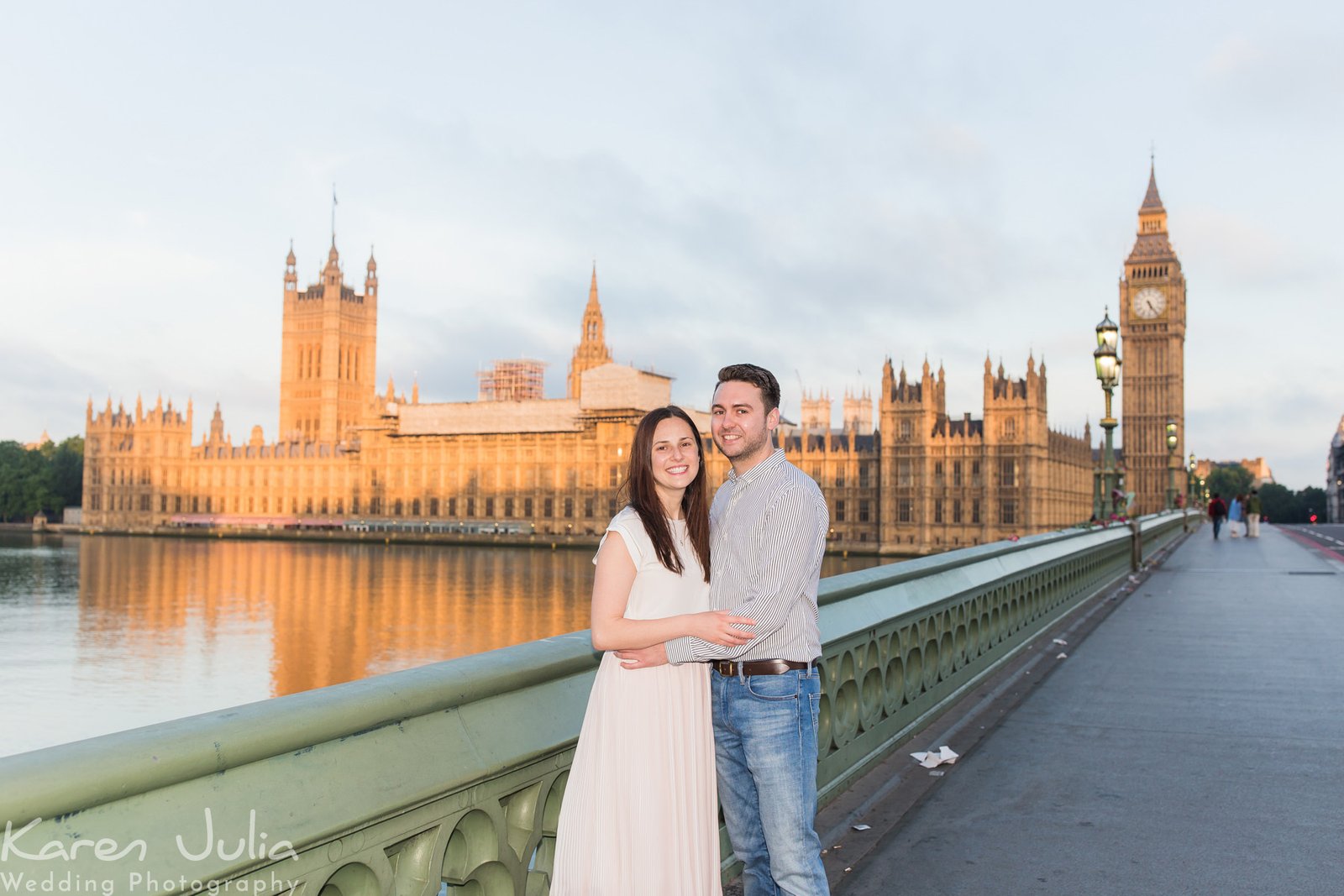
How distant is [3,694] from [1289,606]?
1177 inches

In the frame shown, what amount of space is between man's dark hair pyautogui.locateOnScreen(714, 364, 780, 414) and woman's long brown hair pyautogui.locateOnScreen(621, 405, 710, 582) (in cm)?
24

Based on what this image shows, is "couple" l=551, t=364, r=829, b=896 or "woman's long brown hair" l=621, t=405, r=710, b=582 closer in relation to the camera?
"couple" l=551, t=364, r=829, b=896

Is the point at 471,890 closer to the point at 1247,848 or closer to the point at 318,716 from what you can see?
the point at 318,716

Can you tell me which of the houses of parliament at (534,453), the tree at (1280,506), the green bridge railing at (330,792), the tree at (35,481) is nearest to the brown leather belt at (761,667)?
the green bridge railing at (330,792)

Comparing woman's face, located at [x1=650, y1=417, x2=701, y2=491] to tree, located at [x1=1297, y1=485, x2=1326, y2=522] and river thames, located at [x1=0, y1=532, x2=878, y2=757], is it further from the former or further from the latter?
tree, located at [x1=1297, y1=485, x2=1326, y2=522]

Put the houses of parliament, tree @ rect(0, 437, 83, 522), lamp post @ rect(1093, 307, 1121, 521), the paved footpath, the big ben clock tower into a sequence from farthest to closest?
→ the big ben clock tower < tree @ rect(0, 437, 83, 522) < the houses of parliament < lamp post @ rect(1093, 307, 1121, 521) < the paved footpath

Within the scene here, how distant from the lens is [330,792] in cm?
273

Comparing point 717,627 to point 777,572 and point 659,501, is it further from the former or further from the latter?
point 659,501

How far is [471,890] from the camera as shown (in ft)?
10.9

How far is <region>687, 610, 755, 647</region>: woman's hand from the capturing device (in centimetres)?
334

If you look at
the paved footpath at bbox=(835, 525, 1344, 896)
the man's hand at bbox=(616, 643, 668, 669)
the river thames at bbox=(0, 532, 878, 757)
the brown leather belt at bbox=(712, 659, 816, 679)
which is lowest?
the river thames at bbox=(0, 532, 878, 757)

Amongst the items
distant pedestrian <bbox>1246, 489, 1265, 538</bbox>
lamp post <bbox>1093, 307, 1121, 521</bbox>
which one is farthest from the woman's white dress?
distant pedestrian <bbox>1246, 489, 1265, 538</bbox>

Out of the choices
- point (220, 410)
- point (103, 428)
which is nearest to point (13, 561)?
point (103, 428)

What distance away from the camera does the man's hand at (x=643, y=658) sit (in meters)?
3.34
